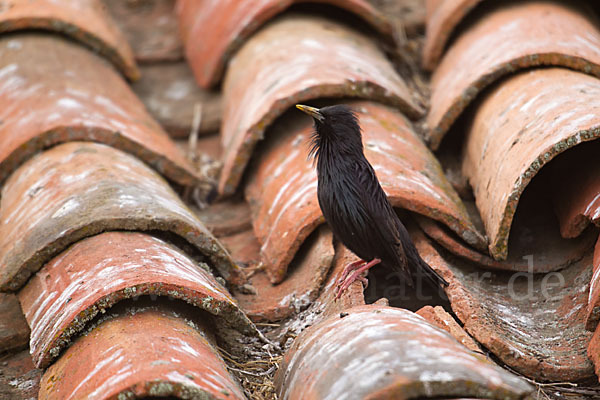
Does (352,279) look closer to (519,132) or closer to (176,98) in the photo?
(519,132)

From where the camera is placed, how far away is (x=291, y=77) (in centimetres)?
371

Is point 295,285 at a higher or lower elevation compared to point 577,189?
lower

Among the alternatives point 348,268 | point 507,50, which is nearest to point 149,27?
point 507,50

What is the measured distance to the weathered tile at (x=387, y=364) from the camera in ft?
6.16

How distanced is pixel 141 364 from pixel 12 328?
1102 millimetres

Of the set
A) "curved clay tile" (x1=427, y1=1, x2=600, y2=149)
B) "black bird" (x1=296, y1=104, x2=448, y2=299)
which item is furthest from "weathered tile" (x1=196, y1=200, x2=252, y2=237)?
"curved clay tile" (x1=427, y1=1, x2=600, y2=149)

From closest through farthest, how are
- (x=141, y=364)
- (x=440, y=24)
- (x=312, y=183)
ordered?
(x=141, y=364) < (x=312, y=183) < (x=440, y=24)

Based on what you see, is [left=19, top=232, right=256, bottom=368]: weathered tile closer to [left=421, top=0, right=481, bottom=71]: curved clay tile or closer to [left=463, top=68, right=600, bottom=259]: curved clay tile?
[left=463, top=68, right=600, bottom=259]: curved clay tile

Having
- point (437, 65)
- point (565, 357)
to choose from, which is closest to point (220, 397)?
point (565, 357)

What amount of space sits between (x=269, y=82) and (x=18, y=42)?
69.8 inches

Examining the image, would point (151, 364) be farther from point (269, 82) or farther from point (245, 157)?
point (269, 82)

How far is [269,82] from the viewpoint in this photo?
12.7ft

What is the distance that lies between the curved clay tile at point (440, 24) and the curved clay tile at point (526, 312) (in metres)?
1.77

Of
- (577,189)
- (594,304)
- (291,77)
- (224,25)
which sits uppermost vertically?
(577,189)
